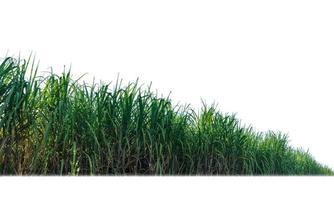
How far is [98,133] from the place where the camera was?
3980 mm

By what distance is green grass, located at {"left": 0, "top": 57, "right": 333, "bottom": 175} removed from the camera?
3.46 meters

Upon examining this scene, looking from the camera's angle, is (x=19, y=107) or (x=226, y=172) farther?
(x=226, y=172)

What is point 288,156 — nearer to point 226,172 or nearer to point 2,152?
point 226,172

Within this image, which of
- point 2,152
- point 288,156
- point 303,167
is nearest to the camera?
point 2,152

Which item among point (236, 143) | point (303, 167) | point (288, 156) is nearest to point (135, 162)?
point (236, 143)

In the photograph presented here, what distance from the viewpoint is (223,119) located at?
589 centimetres

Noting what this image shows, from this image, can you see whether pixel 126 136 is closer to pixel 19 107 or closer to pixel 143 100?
pixel 143 100

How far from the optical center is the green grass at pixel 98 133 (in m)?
3.46

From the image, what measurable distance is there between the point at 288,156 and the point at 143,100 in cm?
454

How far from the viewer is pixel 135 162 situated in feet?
13.9
